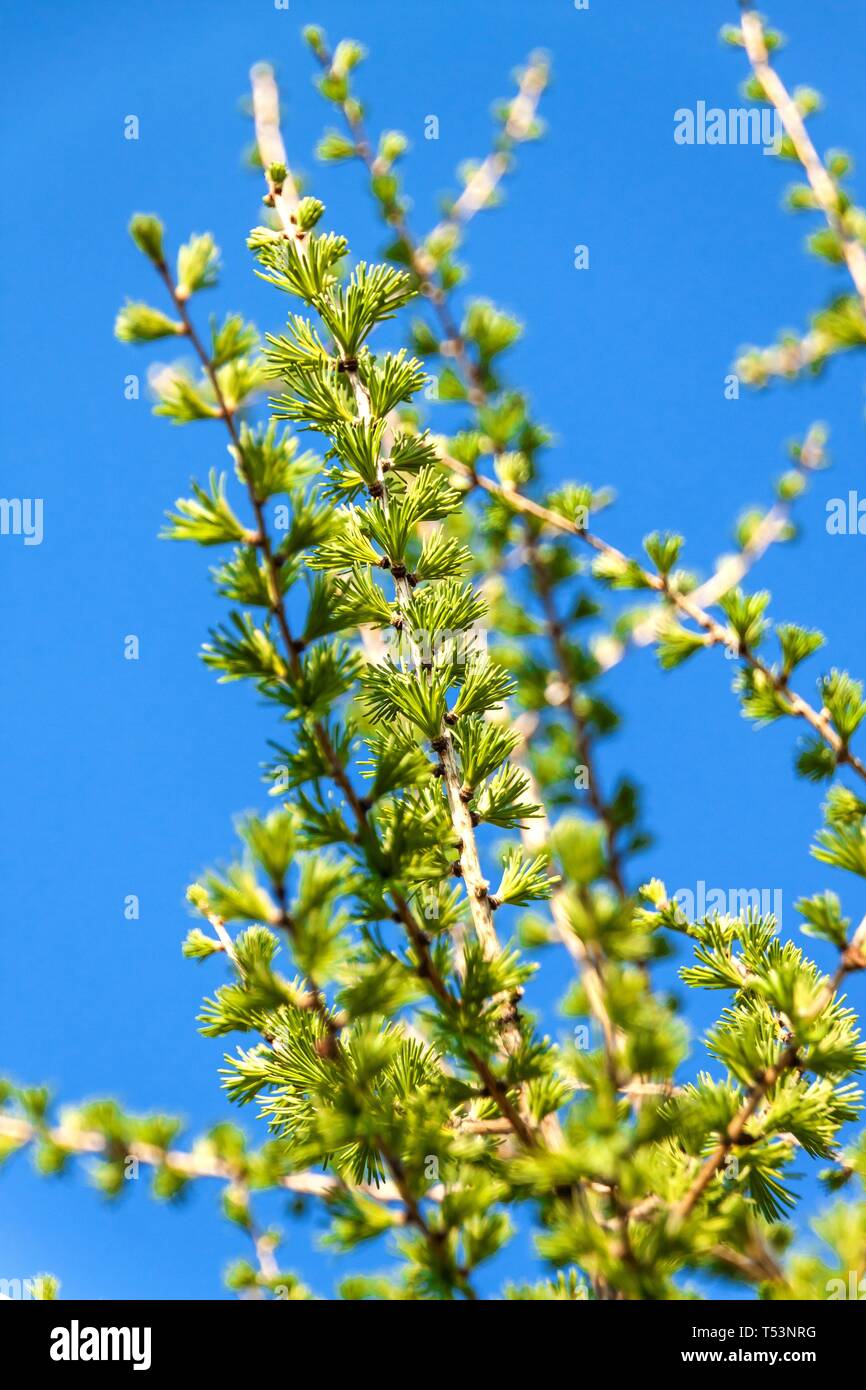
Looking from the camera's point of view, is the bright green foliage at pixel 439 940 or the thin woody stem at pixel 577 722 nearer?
the bright green foliage at pixel 439 940

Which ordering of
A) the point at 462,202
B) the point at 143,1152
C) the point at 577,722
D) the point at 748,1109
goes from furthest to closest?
the point at 462,202, the point at 577,722, the point at 143,1152, the point at 748,1109

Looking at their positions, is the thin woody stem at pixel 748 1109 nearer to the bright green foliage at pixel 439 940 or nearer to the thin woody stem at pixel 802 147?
the bright green foliage at pixel 439 940

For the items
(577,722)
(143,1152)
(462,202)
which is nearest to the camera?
(143,1152)

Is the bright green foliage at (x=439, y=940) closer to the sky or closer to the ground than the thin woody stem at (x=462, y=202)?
closer to the ground

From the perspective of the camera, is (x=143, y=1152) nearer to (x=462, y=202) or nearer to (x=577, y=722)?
(x=577, y=722)

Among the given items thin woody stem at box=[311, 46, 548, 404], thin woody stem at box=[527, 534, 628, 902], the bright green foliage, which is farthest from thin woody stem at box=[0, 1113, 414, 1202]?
thin woody stem at box=[311, 46, 548, 404]

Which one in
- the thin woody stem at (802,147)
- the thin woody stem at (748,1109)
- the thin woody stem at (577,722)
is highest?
the thin woody stem at (802,147)

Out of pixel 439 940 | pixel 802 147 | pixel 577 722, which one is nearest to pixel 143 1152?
pixel 439 940

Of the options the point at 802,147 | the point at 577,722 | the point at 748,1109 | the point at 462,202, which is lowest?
the point at 748,1109

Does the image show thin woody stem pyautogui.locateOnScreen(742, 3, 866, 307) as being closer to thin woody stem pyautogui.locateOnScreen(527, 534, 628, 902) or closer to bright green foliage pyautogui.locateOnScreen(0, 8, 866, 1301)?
bright green foliage pyautogui.locateOnScreen(0, 8, 866, 1301)

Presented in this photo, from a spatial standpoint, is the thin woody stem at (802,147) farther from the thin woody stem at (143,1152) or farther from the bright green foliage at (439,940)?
the thin woody stem at (143,1152)

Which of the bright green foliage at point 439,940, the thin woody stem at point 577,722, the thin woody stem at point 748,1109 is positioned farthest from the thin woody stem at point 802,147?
the thin woody stem at point 748,1109
